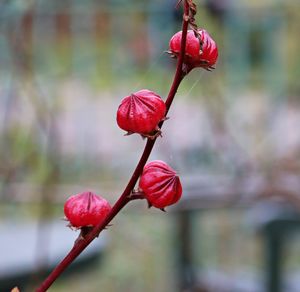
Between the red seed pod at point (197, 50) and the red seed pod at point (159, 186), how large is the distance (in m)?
0.05

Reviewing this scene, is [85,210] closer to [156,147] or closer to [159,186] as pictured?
[159,186]

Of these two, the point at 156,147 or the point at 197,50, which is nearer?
the point at 197,50

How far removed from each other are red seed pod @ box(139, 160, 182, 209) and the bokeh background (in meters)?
0.52

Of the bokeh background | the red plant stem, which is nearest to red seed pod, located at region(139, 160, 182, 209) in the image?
the red plant stem

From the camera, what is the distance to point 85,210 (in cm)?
38

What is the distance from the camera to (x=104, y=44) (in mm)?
4973

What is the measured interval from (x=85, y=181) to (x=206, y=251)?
0.78 meters

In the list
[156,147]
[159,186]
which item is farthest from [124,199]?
[156,147]

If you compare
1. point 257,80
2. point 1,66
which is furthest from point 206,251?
point 257,80

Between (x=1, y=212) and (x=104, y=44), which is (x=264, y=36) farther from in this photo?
(x=1, y=212)

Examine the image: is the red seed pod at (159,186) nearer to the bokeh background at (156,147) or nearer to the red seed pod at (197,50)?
the red seed pod at (197,50)

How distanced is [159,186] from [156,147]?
2173 millimetres

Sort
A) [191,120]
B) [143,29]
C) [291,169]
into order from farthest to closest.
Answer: [143,29]
[191,120]
[291,169]

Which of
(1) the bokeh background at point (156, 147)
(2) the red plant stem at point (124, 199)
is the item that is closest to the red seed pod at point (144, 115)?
Answer: (2) the red plant stem at point (124, 199)
